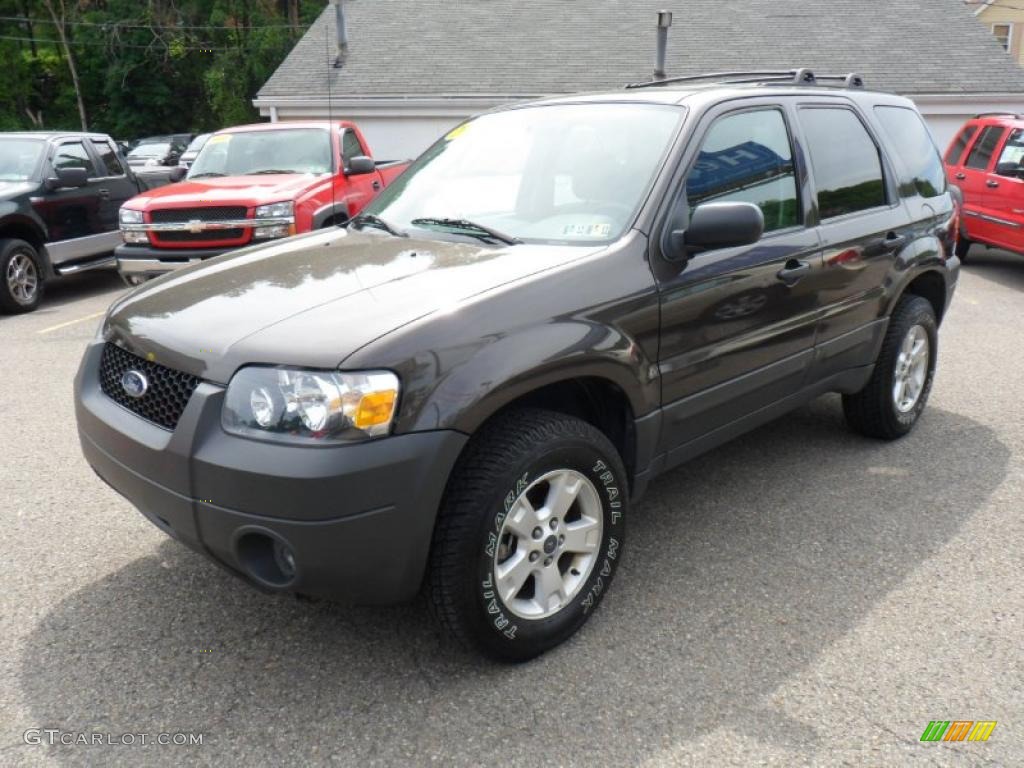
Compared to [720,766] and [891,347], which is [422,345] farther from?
[891,347]

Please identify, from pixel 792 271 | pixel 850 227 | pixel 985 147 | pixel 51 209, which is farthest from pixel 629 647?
pixel 985 147

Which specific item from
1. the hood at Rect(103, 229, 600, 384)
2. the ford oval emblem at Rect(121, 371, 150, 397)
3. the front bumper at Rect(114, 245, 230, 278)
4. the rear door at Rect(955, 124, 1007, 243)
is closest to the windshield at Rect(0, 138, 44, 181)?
the front bumper at Rect(114, 245, 230, 278)

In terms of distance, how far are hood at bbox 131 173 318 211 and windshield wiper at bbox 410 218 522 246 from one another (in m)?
4.56

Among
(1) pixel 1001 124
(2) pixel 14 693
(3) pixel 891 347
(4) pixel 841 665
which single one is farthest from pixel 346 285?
(1) pixel 1001 124

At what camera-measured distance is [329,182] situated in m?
8.48

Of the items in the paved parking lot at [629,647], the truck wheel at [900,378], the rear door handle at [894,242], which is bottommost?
the paved parking lot at [629,647]

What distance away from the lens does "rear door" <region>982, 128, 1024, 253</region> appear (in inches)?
395

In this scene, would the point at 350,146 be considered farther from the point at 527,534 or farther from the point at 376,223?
the point at 527,534

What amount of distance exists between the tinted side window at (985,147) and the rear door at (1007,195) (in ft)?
0.60

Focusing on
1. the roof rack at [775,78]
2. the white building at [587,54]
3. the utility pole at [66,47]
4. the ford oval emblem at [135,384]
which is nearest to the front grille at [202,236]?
the roof rack at [775,78]

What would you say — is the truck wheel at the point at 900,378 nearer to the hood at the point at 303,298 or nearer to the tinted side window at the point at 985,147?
the hood at the point at 303,298

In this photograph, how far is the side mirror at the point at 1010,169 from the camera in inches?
393

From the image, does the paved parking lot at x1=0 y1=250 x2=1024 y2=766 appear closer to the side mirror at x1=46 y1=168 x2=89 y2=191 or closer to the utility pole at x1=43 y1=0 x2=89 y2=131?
the side mirror at x1=46 y1=168 x2=89 y2=191

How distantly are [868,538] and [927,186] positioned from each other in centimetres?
227
